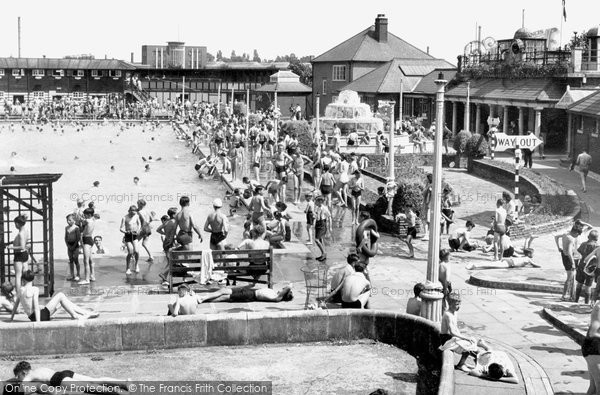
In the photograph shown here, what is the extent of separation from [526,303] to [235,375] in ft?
19.2

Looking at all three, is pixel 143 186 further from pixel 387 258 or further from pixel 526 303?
pixel 526 303

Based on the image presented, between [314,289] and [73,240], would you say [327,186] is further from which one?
[73,240]

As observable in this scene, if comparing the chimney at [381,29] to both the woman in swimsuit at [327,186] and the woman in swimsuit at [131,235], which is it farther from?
the woman in swimsuit at [131,235]

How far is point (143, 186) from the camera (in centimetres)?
3209

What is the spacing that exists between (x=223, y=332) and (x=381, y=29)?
209ft

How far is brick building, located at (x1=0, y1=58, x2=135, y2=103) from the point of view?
3610 inches

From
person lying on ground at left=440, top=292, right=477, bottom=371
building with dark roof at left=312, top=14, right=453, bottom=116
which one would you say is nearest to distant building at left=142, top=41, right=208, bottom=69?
building with dark roof at left=312, top=14, right=453, bottom=116

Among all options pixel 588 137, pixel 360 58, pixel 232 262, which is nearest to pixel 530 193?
pixel 588 137

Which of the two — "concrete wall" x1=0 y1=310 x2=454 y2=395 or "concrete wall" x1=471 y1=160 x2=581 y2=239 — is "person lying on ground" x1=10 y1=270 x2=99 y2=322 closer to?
"concrete wall" x1=0 y1=310 x2=454 y2=395

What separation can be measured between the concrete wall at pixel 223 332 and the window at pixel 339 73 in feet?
200

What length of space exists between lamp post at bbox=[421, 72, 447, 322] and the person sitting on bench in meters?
3.01

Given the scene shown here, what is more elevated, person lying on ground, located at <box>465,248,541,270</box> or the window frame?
the window frame

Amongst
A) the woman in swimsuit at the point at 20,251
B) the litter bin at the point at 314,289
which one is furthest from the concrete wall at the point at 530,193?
the woman in swimsuit at the point at 20,251

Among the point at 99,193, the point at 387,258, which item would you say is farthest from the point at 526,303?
the point at 99,193
